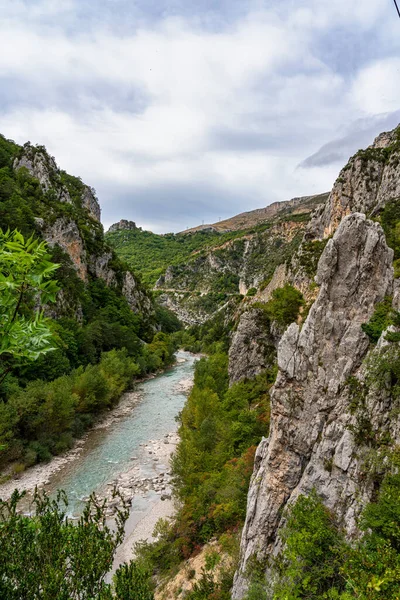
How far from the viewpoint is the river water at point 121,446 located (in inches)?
891

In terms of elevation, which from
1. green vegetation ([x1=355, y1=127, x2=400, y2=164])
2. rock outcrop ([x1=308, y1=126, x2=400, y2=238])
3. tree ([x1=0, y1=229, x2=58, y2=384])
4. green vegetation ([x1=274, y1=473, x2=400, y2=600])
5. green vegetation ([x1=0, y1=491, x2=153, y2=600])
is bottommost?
green vegetation ([x1=274, y1=473, x2=400, y2=600])

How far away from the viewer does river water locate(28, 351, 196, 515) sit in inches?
891

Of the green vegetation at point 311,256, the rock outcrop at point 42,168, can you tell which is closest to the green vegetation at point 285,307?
the green vegetation at point 311,256

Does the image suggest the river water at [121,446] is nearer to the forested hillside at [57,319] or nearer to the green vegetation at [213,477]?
the forested hillside at [57,319]

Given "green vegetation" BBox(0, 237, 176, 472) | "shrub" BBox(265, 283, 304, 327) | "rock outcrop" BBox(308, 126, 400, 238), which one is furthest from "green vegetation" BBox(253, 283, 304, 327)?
"green vegetation" BBox(0, 237, 176, 472)

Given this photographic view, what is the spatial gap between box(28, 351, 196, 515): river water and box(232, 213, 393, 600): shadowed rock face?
1244cm

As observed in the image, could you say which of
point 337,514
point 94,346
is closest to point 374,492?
point 337,514

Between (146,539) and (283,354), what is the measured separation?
41.5ft

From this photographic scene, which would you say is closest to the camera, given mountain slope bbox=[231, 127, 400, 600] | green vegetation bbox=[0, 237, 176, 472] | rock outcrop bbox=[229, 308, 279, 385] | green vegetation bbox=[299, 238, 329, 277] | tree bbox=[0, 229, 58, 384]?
tree bbox=[0, 229, 58, 384]

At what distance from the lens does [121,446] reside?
1171 inches

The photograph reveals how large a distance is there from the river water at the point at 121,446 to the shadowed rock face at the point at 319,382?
12437 mm

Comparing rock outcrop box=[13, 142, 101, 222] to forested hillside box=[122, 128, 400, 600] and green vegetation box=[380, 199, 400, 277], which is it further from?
forested hillside box=[122, 128, 400, 600]

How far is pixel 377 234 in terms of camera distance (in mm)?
12680

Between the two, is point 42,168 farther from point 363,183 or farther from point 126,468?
point 126,468
